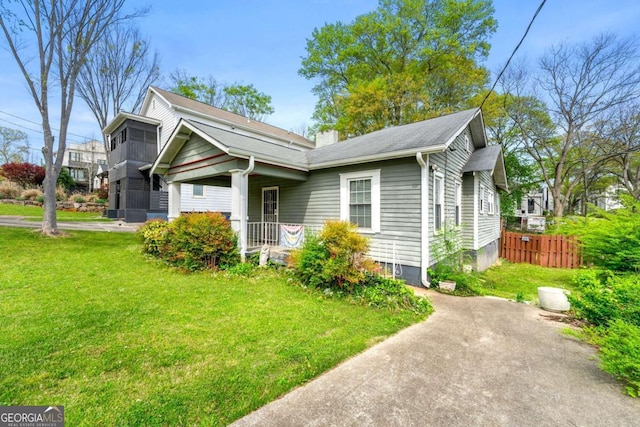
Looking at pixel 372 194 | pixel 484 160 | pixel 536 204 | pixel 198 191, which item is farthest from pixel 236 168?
pixel 536 204

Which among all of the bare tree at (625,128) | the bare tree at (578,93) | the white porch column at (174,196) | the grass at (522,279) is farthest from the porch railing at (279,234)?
the bare tree at (625,128)

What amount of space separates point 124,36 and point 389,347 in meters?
25.0

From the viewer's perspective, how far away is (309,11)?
927 centimetres

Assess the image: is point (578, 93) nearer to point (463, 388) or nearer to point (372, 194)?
point (372, 194)

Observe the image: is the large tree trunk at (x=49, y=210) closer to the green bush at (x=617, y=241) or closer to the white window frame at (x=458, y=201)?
the white window frame at (x=458, y=201)

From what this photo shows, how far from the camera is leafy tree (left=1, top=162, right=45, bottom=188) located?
25.3 m

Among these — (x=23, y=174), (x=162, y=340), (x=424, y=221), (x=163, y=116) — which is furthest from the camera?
(x=23, y=174)

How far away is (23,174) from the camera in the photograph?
25.5 m

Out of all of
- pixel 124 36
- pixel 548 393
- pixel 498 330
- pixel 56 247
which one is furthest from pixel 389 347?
pixel 124 36

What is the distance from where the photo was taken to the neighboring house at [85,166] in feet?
113

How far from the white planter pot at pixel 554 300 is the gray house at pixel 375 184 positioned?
7.20ft

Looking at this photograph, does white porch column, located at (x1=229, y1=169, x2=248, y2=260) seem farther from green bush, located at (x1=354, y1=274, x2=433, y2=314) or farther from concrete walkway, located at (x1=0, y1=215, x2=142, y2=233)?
concrete walkway, located at (x1=0, y1=215, x2=142, y2=233)

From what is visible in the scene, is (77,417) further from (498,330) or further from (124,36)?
(124,36)

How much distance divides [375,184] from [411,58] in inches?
756
